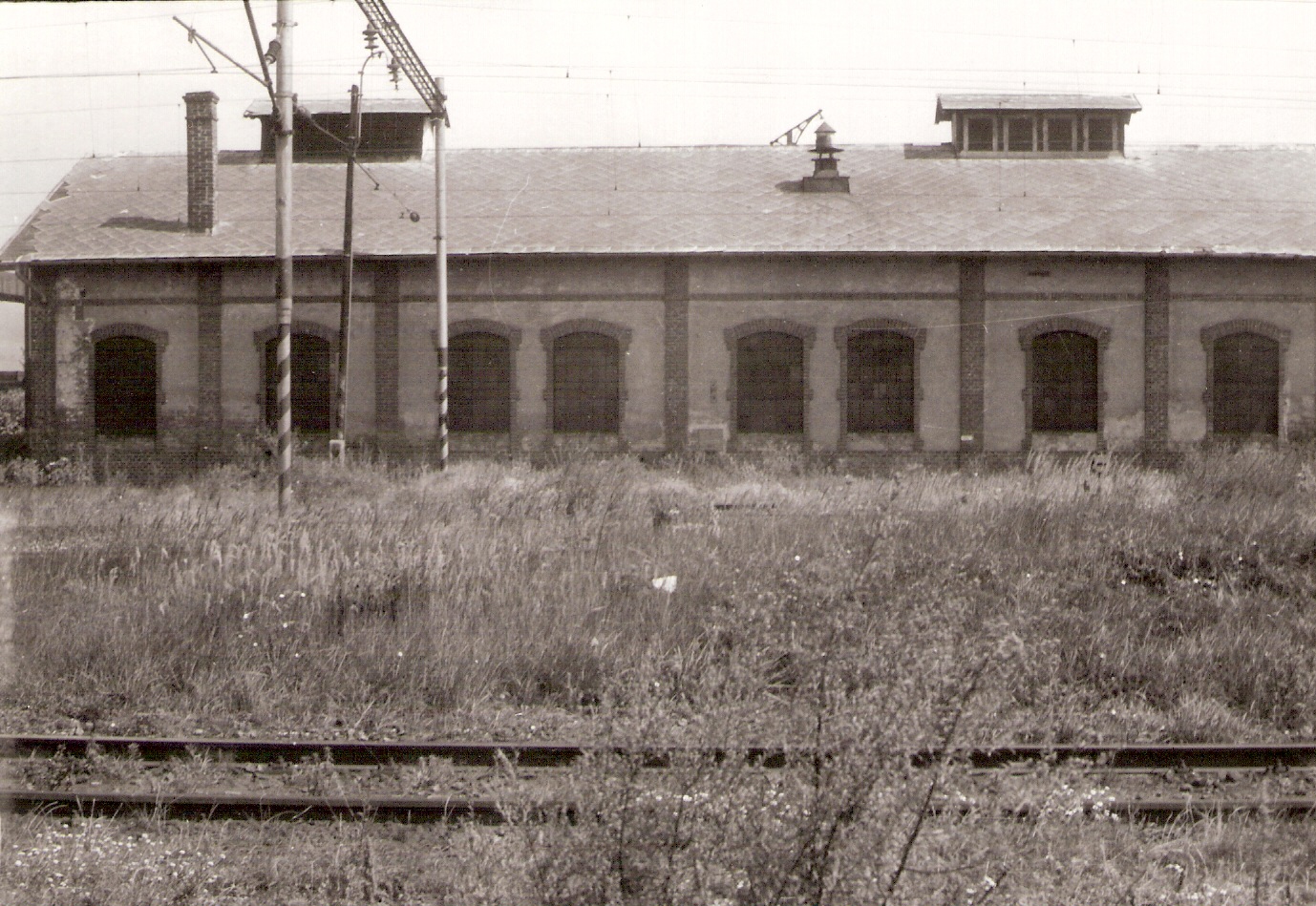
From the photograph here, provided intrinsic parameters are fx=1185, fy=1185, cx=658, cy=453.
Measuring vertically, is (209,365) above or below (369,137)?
below

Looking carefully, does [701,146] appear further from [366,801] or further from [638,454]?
[366,801]

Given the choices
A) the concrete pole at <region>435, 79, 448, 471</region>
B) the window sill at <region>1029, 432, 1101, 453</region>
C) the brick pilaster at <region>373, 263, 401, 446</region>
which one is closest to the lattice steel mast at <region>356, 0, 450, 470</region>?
the concrete pole at <region>435, 79, 448, 471</region>

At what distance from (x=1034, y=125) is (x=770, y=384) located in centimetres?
912

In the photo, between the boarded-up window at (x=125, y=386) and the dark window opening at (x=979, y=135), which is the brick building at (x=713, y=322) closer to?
the boarded-up window at (x=125, y=386)

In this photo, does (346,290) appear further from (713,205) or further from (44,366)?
(713,205)

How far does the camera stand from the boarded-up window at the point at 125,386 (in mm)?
23078

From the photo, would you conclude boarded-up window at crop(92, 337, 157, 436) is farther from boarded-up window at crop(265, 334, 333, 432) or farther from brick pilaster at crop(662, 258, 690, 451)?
brick pilaster at crop(662, 258, 690, 451)

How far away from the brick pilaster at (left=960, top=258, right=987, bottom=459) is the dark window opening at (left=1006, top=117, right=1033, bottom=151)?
553 cm

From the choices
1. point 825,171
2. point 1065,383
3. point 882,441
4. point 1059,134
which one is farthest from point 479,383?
point 1059,134

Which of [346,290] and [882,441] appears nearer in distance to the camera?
[346,290]

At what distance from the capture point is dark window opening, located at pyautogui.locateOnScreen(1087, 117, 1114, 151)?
85.0 feet

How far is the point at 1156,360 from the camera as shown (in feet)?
71.6

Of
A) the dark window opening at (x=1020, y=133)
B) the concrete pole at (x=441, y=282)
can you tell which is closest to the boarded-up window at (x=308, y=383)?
the concrete pole at (x=441, y=282)

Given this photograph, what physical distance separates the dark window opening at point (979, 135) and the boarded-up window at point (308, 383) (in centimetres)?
1434
